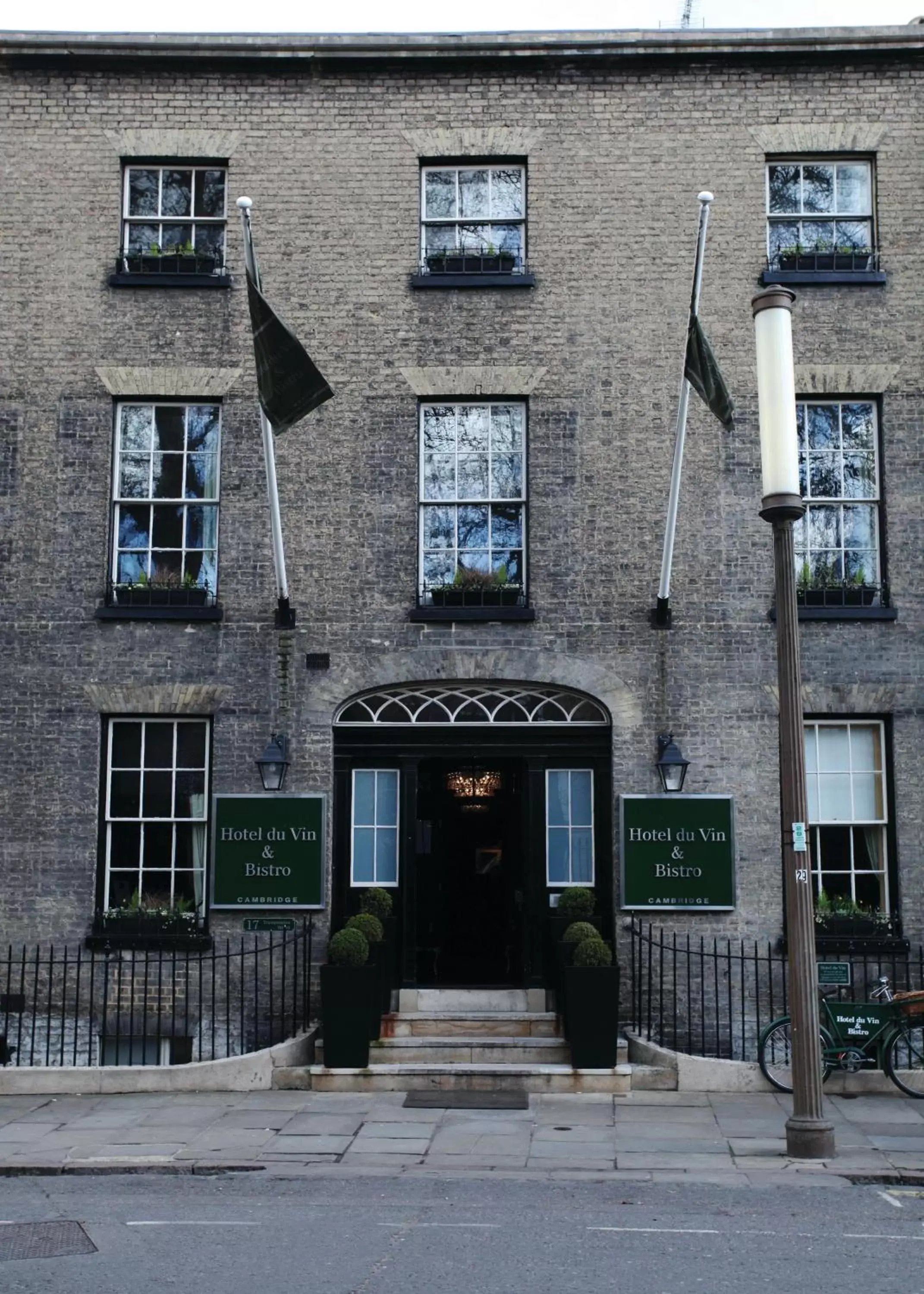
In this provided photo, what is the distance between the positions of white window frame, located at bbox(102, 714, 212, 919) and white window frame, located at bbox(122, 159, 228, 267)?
197 inches

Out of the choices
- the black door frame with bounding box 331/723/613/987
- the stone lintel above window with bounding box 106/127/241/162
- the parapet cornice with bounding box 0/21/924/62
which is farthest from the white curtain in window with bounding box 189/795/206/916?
the parapet cornice with bounding box 0/21/924/62

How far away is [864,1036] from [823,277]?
7.88 m

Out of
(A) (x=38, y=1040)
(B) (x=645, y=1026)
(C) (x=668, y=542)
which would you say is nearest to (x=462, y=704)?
(C) (x=668, y=542)

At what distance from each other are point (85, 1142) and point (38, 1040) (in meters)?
3.60

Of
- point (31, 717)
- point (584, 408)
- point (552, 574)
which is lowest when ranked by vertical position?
point (31, 717)

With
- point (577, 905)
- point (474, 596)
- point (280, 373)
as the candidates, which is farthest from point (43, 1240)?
point (474, 596)

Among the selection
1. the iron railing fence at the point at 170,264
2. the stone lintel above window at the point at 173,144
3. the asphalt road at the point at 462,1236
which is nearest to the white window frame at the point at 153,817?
the iron railing fence at the point at 170,264

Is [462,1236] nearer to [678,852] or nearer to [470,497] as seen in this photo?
[678,852]

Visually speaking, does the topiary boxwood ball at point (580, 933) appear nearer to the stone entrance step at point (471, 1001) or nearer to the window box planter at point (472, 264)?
the stone entrance step at point (471, 1001)

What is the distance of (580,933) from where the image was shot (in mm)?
13430

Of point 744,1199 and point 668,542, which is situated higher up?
point 668,542

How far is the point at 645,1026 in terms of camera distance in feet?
46.8

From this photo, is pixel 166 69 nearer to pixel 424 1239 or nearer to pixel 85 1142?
pixel 85 1142

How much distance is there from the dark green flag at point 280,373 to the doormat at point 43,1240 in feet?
23.4
